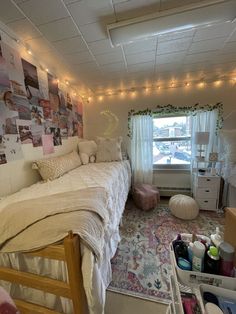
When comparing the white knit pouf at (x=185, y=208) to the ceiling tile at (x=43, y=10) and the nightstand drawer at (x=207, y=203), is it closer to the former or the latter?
the nightstand drawer at (x=207, y=203)

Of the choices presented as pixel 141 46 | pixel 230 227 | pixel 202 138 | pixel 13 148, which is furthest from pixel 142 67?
pixel 230 227

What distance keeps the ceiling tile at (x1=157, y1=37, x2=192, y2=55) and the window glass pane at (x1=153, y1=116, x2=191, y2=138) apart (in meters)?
1.42

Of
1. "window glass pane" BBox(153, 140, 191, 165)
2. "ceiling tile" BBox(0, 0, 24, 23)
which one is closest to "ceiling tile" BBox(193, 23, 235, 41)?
"ceiling tile" BBox(0, 0, 24, 23)

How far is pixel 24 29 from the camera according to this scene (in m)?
1.46

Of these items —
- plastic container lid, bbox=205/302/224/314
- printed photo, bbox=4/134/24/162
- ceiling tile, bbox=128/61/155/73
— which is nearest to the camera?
plastic container lid, bbox=205/302/224/314

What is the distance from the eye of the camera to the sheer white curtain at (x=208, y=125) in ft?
9.06

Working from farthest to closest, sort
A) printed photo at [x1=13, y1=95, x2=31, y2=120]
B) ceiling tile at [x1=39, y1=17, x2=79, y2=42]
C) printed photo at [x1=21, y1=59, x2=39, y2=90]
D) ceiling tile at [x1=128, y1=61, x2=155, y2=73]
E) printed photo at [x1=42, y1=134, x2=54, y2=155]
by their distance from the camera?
ceiling tile at [x1=128, y1=61, x2=155, y2=73] → printed photo at [x1=42, y1=134, x2=54, y2=155] → printed photo at [x1=21, y1=59, x2=39, y2=90] → printed photo at [x1=13, y1=95, x2=31, y2=120] → ceiling tile at [x1=39, y1=17, x2=79, y2=42]

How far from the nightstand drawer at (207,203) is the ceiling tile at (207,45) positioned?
212cm

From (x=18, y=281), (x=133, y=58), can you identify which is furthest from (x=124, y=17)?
(x=18, y=281)

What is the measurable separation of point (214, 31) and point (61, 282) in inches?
94.4

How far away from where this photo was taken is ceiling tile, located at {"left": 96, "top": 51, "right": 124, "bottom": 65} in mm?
1907

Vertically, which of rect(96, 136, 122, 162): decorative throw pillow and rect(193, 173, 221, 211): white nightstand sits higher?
rect(96, 136, 122, 162): decorative throw pillow

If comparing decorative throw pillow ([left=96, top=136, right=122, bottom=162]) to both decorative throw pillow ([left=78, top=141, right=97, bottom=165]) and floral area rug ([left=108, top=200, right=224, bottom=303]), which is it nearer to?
decorative throw pillow ([left=78, top=141, right=97, bottom=165])

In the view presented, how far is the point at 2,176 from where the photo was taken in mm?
1455
